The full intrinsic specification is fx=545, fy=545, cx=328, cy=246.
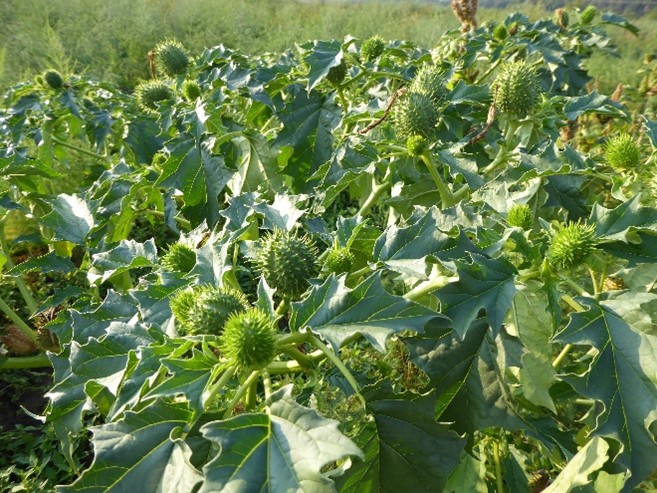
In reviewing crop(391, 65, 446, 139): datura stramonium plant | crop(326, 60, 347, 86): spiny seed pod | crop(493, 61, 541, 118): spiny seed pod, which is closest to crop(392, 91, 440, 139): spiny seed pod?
crop(391, 65, 446, 139): datura stramonium plant

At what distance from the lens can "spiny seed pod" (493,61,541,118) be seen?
205 centimetres

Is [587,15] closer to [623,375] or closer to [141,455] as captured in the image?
[623,375]

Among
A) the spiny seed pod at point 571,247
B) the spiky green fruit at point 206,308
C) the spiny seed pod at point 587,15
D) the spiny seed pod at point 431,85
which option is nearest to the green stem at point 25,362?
the spiky green fruit at point 206,308

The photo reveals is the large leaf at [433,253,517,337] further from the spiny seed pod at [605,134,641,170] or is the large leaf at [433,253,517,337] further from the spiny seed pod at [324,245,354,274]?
the spiny seed pod at [605,134,641,170]

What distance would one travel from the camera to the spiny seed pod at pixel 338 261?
1.38 m

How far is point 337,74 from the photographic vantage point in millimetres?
2357

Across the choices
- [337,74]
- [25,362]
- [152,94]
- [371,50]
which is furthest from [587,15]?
[25,362]

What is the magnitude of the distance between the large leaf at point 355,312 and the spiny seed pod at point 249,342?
0.07 metres

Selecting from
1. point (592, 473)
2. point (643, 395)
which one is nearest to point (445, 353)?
point (643, 395)

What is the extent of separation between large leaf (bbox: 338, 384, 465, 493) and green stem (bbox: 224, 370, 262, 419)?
0.24 m

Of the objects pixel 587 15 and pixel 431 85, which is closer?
pixel 431 85

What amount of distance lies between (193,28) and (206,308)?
11.3 metres

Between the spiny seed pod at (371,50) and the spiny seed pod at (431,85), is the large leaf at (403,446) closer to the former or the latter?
the spiny seed pod at (431,85)

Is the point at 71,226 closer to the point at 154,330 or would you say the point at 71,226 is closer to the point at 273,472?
the point at 154,330
